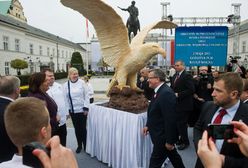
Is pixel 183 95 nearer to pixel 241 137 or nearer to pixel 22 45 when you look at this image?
pixel 241 137

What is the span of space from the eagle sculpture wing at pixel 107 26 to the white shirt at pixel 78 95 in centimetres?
75

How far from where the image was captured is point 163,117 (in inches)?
122

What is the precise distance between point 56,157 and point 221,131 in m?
0.79

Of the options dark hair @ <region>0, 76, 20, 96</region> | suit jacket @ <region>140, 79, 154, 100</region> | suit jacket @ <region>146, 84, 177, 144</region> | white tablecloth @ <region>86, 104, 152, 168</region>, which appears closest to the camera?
dark hair @ <region>0, 76, 20, 96</region>

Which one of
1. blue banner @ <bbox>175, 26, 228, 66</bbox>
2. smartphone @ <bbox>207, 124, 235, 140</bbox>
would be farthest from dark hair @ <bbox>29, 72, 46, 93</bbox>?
blue banner @ <bbox>175, 26, 228, 66</bbox>

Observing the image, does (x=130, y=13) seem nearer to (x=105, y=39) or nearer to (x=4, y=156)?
(x=105, y=39)

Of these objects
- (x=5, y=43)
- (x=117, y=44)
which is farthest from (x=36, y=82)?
(x=5, y=43)

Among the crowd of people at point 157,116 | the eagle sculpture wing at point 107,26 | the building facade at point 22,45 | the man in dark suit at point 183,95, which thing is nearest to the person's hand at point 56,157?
the crowd of people at point 157,116

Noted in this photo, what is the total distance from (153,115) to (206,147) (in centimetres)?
210

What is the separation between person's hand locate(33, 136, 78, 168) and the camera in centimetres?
88

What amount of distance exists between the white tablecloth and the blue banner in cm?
313

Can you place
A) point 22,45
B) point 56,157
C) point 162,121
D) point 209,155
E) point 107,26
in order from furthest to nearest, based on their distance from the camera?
point 22,45 → point 107,26 → point 162,121 → point 209,155 → point 56,157

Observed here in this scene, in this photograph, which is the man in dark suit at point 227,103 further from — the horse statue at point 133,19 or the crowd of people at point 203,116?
the horse statue at point 133,19

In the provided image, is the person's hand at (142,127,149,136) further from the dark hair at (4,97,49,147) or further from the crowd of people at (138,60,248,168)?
the dark hair at (4,97,49,147)
